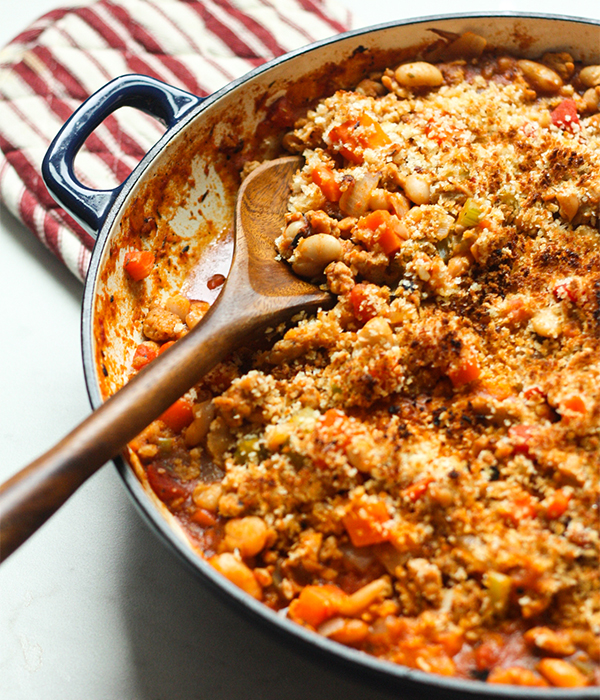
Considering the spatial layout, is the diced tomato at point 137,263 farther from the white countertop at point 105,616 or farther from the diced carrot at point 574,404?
the diced carrot at point 574,404

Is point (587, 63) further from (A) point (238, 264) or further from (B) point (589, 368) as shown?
(A) point (238, 264)

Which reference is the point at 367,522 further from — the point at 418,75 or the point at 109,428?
the point at 418,75

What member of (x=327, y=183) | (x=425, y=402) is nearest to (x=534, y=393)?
(x=425, y=402)

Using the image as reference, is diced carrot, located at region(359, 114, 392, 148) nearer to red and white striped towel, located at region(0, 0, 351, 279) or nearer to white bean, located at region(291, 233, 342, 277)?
white bean, located at region(291, 233, 342, 277)

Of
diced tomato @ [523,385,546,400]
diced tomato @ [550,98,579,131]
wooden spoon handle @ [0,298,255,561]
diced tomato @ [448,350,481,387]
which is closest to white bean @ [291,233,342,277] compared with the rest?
wooden spoon handle @ [0,298,255,561]

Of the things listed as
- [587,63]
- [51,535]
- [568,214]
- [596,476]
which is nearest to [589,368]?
[596,476]

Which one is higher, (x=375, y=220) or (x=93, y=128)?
(x=93, y=128)
